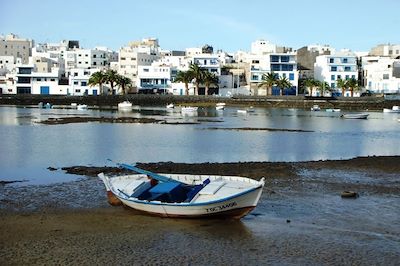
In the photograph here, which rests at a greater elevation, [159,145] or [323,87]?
[323,87]

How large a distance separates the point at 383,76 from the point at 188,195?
116m

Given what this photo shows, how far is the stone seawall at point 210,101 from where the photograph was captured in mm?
108875

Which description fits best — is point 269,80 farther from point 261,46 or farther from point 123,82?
point 261,46

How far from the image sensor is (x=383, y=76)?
407 feet

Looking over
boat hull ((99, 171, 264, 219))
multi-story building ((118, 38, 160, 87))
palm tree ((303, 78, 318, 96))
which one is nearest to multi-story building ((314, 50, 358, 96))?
palm tree ((303, 78, 318, 96))

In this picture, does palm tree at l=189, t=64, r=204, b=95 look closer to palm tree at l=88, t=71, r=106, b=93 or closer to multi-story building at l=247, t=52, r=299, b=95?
multi-story building at l=247, t=52, r=299, b=95

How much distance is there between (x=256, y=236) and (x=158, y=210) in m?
3.22

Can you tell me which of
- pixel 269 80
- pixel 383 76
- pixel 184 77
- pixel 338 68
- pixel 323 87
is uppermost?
pixel 338 68

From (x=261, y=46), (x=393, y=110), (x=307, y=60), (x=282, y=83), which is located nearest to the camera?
(x=393, y=110)

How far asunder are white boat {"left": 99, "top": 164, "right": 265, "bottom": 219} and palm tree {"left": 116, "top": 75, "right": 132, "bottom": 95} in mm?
105913

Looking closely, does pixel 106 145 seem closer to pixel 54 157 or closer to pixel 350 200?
pixel 54 157

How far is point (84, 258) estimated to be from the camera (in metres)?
13.5

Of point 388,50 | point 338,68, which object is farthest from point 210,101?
point 388,50

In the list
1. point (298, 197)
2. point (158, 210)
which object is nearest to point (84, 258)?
point (158, 210)
